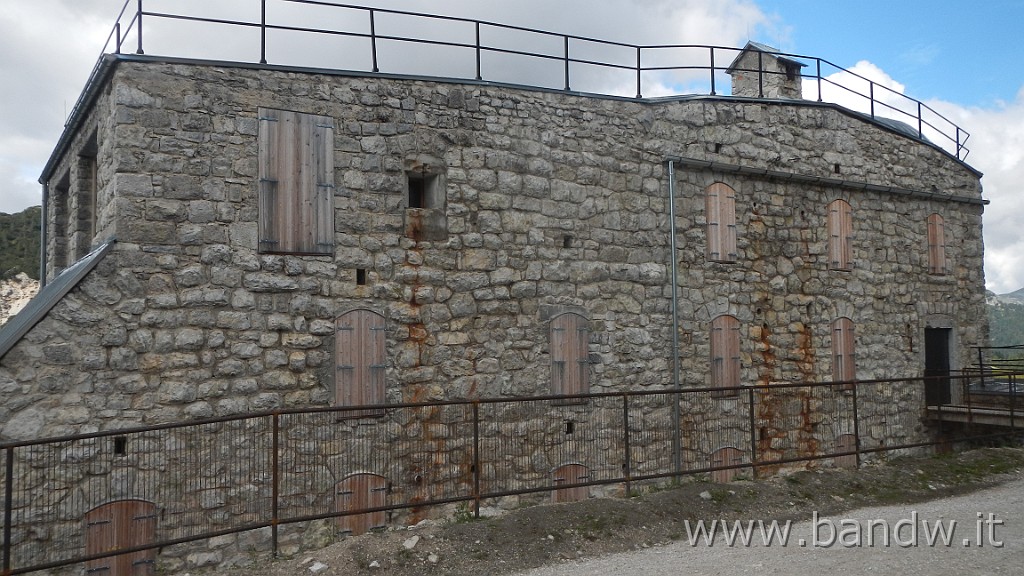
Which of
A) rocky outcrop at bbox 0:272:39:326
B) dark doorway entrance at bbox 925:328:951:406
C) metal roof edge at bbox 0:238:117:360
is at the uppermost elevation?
rocky outcrop at bbox 0:272:39:326

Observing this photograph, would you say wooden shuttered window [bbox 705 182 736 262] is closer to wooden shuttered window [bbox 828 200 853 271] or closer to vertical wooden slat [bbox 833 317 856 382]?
wooden shuttered window [bbox 828 200 853 271]

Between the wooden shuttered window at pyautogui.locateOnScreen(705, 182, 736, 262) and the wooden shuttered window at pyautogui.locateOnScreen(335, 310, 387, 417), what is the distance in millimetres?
5536

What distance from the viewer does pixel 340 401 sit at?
923 cm

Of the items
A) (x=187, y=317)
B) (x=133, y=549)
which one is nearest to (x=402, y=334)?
(x=187, y=317)

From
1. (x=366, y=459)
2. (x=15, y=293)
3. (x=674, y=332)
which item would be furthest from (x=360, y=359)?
(x=15, y=293)

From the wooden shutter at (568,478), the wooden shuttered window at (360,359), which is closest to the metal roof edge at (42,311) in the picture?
the wooden shuttered window at (360,359)

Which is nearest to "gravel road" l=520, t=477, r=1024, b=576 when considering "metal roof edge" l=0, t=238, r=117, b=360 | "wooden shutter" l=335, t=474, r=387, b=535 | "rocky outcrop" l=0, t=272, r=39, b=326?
"wooden shutter" l=335, t=474, r=387, b=535

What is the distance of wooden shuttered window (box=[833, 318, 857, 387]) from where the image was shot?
526 inches

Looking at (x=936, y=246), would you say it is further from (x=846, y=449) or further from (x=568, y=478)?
(x=568, y=478)

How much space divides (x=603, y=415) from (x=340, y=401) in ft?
12.3

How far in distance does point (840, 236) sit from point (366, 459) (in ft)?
29.9

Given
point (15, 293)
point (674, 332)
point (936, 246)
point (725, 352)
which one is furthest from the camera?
point (15, 293)

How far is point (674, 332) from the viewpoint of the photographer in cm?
1166

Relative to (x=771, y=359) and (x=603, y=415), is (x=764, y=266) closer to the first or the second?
(x=771, y=359)
